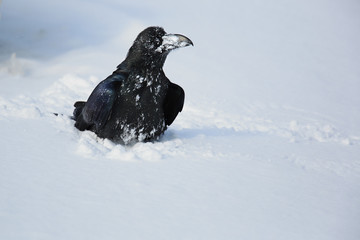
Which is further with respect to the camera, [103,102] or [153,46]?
[153,46]

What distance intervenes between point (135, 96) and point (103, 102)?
31 cm

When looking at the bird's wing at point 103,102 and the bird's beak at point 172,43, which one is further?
the bird's beak at point 172,43

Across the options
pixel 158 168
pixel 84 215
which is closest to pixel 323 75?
pixel 158 168

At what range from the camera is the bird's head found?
411 cm

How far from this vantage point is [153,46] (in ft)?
13.5

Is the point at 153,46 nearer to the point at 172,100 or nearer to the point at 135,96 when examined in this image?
the point at 135,96

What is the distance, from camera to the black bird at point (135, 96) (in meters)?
3.98

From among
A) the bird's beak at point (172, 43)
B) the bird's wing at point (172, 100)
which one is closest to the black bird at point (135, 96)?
the bird's beak at point (172, 43)

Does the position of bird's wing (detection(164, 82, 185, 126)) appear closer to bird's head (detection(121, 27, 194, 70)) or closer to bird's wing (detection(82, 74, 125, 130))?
bird's head (detection(121, 27, 194, 70))

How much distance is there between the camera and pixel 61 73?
895 cm

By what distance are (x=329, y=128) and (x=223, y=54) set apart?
498 centimetres

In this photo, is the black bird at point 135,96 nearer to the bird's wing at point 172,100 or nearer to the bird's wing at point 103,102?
the bird's wing at point 103,102

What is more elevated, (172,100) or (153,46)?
(153,46)

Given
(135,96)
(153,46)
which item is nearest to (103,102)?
(135,96)
